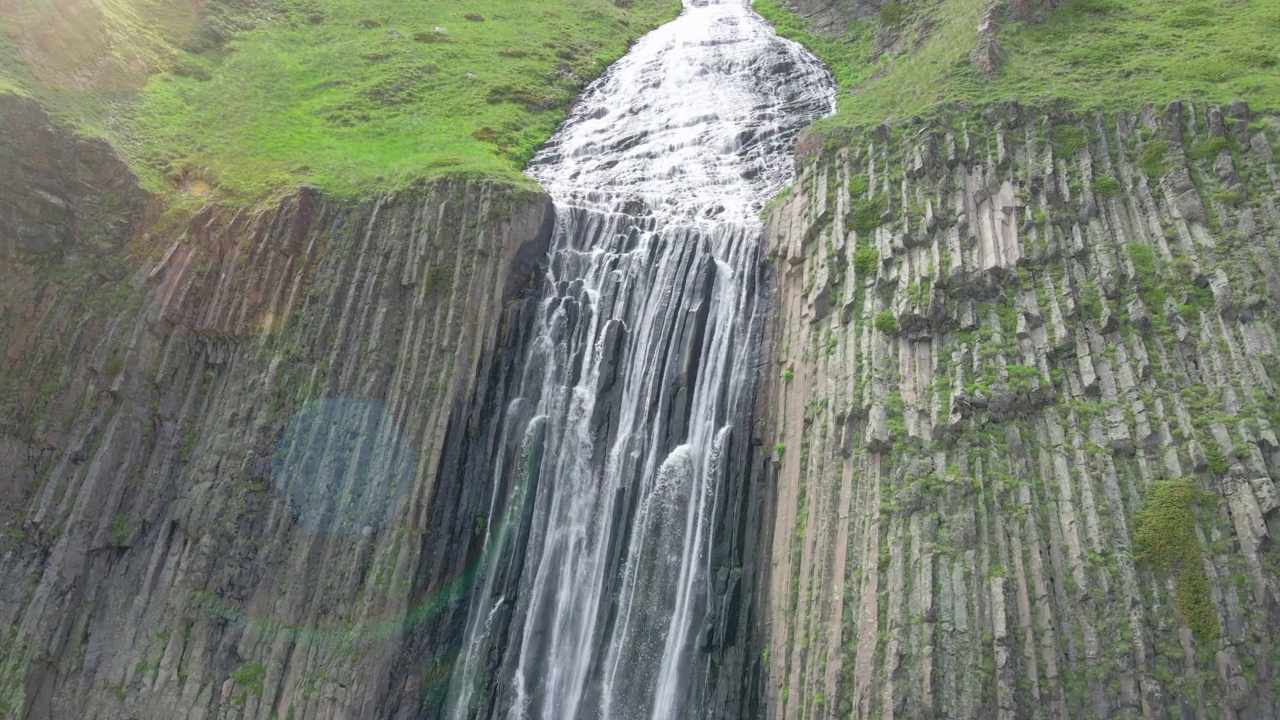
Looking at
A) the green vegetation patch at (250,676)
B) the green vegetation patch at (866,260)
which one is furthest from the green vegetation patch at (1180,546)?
the green vegetation patch at (250,676)

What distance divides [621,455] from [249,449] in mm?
10908

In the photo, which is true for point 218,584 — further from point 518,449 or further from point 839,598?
point 839,598

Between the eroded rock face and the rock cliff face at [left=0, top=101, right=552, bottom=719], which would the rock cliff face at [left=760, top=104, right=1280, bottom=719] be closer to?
the rock cliff face at [left=0, top=101, right=552, bottom=719]

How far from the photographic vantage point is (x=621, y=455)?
21266mm

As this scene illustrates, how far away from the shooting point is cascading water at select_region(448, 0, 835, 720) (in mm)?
19188

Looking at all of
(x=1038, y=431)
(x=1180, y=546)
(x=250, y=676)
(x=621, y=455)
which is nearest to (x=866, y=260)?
(x=1038, y=431)

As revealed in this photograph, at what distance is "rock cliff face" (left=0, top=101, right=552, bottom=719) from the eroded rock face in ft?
0.52

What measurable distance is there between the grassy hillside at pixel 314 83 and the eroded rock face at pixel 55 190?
0.94 metres

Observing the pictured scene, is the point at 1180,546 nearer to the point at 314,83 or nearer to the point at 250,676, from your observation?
the point at 250,676

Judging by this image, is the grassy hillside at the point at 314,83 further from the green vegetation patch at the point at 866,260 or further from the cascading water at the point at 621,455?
the green vegetation patch at the point at 866,260

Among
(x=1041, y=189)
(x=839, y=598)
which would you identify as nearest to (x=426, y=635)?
(x=839, y=598)

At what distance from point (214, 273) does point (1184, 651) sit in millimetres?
26698

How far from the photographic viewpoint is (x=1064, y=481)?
15.1 m

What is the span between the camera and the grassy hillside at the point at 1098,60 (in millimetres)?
20266
